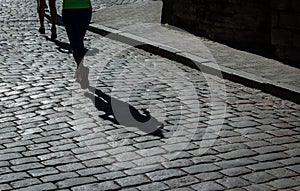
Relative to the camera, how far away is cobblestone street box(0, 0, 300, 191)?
202 inches

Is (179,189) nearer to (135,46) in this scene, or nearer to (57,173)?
(57,173)

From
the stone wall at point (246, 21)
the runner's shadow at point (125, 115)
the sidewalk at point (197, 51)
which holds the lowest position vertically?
the runner's shadow at point (125, 115)

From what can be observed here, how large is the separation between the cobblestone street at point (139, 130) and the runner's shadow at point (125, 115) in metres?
0.01

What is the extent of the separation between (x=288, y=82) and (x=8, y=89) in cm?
353

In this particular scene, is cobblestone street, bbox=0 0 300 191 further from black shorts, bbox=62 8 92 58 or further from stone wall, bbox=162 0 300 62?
stone wall, bbox=162 0 300 62

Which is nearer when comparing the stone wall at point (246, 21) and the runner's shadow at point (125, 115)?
the runner's shadow at point (125, 115)

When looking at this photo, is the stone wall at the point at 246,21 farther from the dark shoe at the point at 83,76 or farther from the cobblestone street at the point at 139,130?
the dark shoe at the point at 83,76

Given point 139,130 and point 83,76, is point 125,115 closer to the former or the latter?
point 139,130

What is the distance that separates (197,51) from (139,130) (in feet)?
12.9

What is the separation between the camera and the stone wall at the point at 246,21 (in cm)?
920

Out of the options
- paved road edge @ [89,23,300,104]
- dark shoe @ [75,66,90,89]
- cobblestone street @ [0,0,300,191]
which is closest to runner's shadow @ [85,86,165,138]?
cobblestone street @ [0,0,300,191]

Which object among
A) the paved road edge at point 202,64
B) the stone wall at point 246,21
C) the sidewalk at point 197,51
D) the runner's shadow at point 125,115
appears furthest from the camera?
the stone wall at point 246,21

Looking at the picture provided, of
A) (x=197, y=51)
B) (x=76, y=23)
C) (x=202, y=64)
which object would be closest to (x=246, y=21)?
(x=197, y=51)

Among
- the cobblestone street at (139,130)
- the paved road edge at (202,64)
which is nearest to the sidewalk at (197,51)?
the paved road edge at (202,64)
